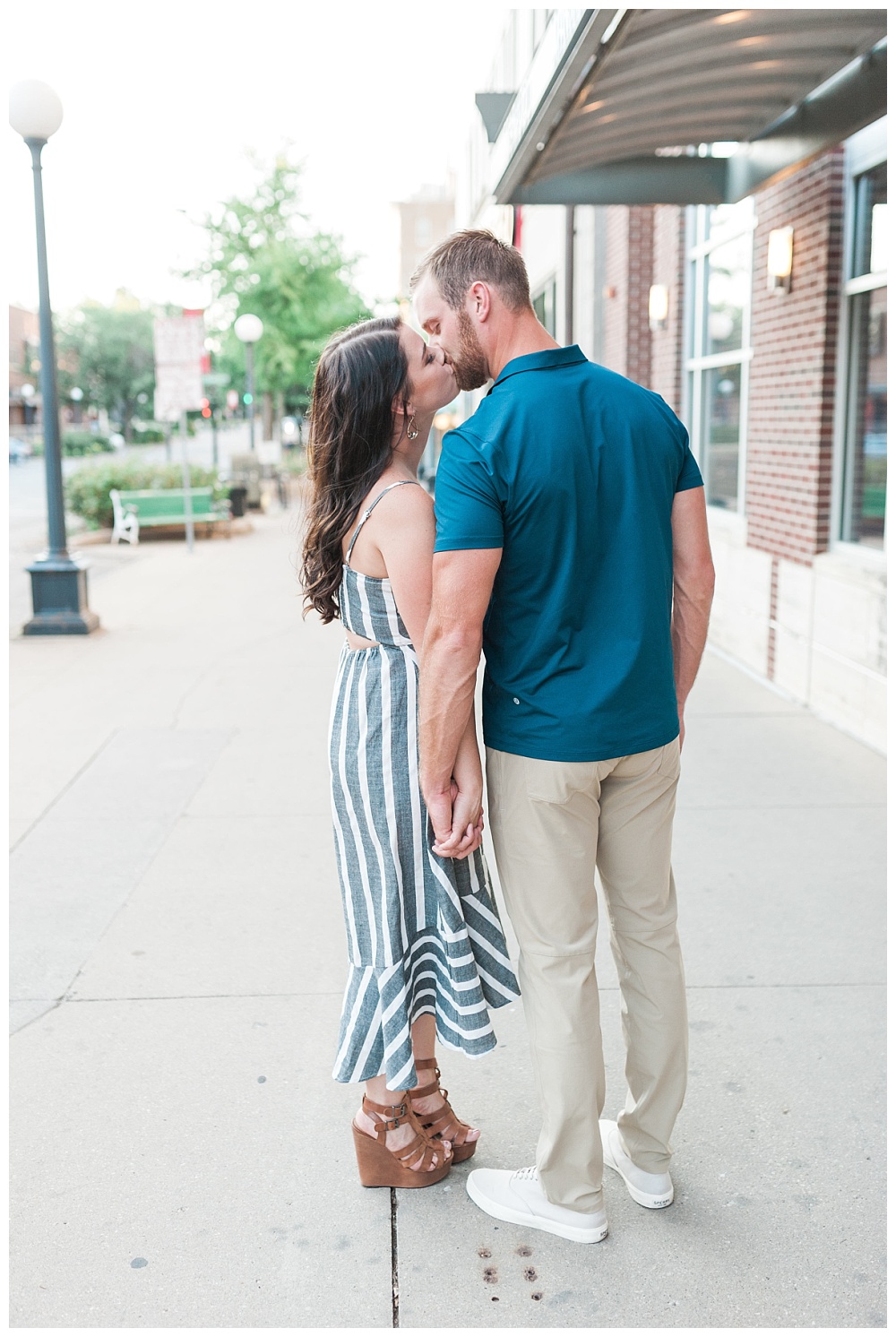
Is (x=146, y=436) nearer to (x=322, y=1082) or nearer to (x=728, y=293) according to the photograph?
(x=728, y=293)

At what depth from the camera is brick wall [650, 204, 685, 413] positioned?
10312mm

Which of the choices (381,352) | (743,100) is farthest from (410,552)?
(743,100)

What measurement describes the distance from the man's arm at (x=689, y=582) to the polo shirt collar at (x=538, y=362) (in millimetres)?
394

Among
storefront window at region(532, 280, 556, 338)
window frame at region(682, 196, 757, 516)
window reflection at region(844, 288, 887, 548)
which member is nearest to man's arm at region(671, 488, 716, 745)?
window reflection at region(844, 288, 887, 548)

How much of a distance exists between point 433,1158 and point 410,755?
0.97m

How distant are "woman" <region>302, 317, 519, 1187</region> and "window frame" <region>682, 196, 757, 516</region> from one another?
6.35 meters

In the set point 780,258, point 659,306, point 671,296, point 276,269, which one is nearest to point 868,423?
point 780,258

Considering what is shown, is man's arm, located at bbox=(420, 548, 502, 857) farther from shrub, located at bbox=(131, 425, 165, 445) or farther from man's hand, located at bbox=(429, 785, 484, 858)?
shrub, located at bbox=(131, 425, 165, 445)

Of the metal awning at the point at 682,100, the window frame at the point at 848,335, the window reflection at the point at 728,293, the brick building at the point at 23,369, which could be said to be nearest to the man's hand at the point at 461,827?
the metal awning at the point at 682,100

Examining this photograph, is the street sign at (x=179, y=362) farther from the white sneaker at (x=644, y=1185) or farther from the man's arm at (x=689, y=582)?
the white sneaker at (x=644, y=1185)

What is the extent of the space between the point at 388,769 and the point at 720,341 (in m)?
7.72

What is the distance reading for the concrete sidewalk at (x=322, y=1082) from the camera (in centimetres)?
245

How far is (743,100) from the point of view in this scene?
6836mm

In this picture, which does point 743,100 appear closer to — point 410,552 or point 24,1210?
point 410,552
